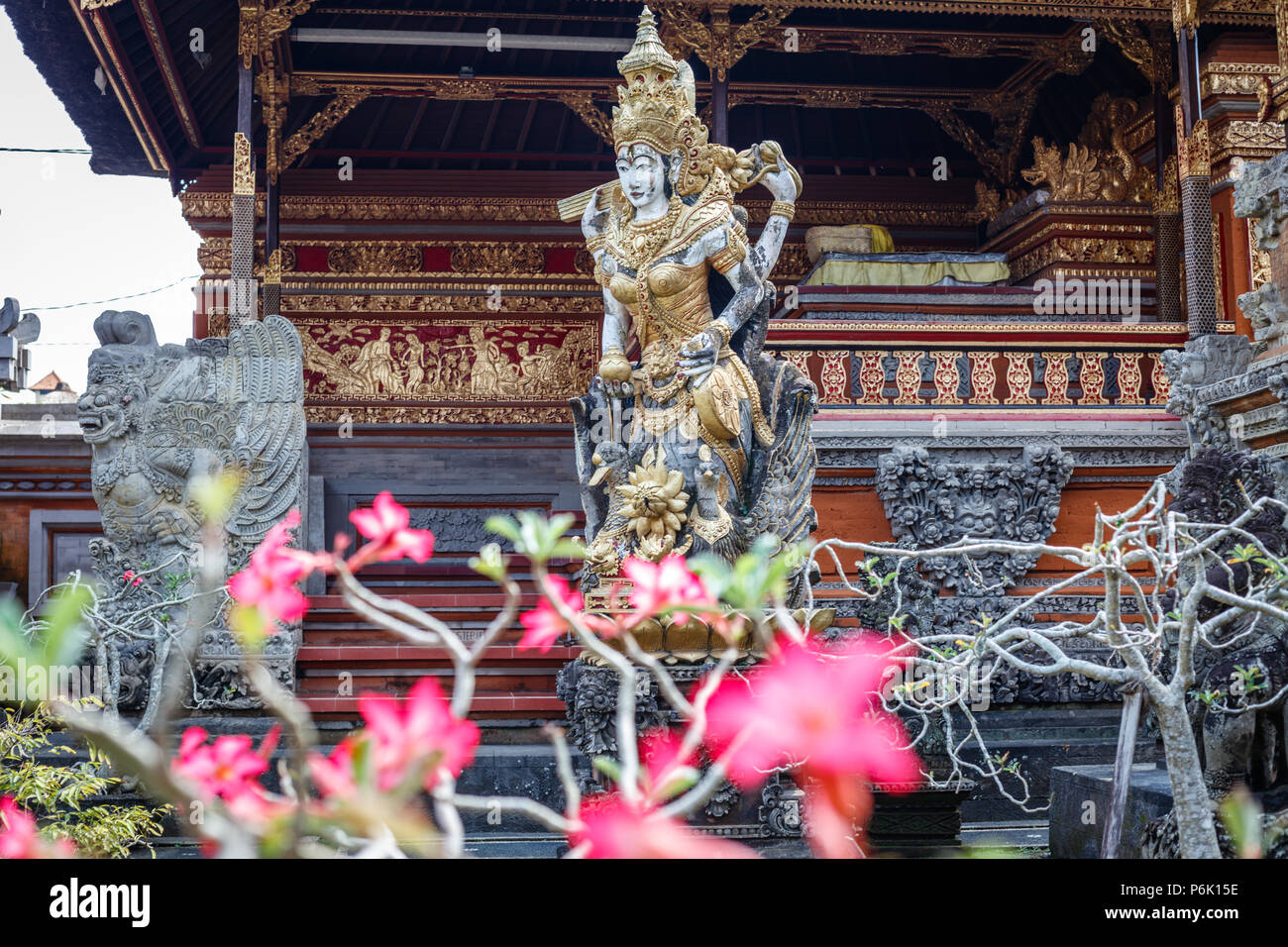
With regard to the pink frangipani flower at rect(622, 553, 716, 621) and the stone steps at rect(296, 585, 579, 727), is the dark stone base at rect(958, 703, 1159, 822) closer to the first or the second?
the stone steps at rect(296, 585, 579, 727)

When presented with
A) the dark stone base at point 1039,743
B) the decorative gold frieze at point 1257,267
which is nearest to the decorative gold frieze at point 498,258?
the decorative gold frieze at point 1257,267

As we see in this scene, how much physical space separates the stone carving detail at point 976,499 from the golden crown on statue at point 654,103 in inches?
119

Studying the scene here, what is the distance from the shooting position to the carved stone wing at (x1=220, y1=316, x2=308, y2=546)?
730cm

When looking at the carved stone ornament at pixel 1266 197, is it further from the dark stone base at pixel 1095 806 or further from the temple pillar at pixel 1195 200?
the temple pillar at pixel 1195 200

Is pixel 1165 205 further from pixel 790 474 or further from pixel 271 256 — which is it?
pixel 271 256

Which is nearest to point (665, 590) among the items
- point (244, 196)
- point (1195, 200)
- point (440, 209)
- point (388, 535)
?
point (388, 535)

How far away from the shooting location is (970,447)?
27.8ft

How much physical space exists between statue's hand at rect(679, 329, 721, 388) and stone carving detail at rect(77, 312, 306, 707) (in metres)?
2.56

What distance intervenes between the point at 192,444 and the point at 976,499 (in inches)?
178

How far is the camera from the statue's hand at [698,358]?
5.83m

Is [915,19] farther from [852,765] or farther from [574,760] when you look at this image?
[852,765]

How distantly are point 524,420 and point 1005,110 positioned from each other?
5.02 meters

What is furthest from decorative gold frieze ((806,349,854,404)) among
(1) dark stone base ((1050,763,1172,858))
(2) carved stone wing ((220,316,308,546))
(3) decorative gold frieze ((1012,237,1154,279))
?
(1) dark stone base ((1050,763,1172,858))

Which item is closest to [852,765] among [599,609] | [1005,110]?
[599,609]
